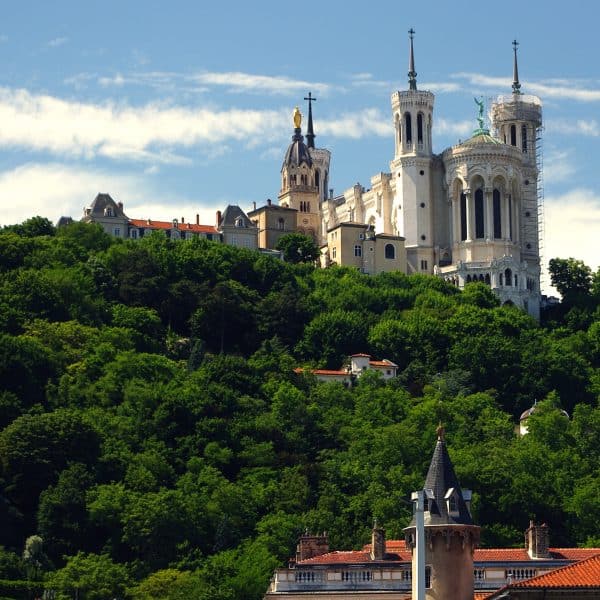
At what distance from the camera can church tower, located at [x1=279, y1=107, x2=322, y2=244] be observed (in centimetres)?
17350

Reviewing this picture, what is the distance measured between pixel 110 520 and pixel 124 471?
7.51 metres

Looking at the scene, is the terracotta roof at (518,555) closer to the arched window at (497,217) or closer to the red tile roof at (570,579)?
the red tile roof at (570,579)

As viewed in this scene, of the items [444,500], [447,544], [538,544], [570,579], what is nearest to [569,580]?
[570,579]

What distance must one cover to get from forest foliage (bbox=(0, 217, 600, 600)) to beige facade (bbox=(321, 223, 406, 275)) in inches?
151

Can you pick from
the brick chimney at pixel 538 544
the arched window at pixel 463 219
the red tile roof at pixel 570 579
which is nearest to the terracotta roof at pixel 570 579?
the red tile roof at pixel 570 579

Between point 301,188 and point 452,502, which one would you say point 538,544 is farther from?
point 301,188

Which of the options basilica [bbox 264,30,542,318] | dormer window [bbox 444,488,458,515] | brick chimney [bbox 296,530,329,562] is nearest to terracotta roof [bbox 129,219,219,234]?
basilica [bbox 264,30,542,318]

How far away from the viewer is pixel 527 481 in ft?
322

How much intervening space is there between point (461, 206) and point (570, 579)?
375 ft

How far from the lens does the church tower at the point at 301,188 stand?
17350 centimetres

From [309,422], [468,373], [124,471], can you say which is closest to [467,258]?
[468,373]

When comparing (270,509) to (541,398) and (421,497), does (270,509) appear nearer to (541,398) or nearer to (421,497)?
(541,398)

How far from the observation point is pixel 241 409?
117062 mm

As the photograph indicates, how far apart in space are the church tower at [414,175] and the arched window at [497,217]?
508 cm
